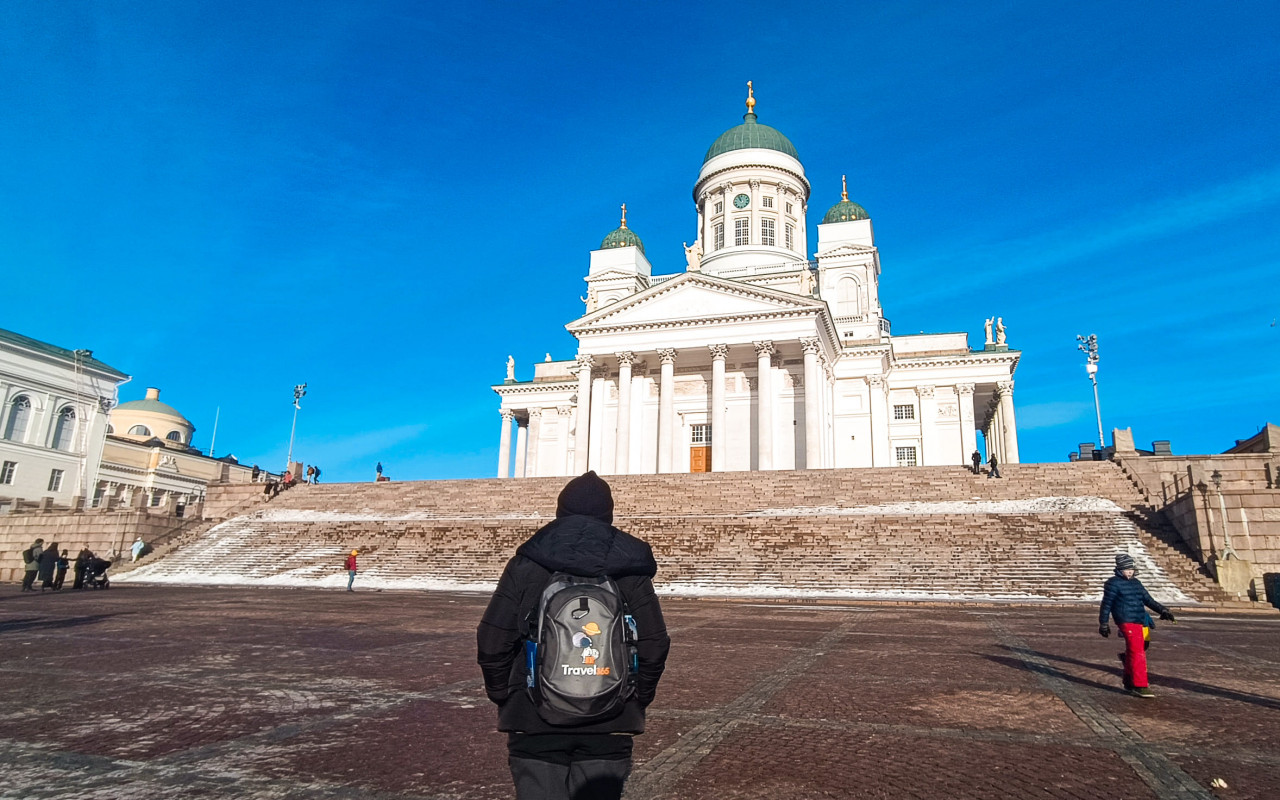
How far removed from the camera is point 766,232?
5856 cm

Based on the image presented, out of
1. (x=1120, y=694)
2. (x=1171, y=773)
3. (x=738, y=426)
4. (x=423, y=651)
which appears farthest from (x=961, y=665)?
(x=738, y=426)

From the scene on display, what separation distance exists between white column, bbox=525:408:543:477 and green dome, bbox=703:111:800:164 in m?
24.7

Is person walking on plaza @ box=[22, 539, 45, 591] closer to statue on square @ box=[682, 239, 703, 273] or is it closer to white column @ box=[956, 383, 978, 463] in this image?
statue on square @ box=[682, 239, 703, 273]

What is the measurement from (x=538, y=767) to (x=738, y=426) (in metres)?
44.2

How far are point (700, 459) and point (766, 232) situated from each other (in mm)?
20256

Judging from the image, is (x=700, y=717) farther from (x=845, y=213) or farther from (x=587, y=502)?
(x=845, y=213)

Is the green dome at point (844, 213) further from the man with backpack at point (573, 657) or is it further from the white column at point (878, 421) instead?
the man with backpack at point (573, 657)

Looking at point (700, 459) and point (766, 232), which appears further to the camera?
point (766, 232)

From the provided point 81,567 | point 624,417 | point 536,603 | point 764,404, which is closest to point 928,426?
point 764,404

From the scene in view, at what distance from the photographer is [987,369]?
5225cm

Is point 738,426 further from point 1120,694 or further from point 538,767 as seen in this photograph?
point 538,767

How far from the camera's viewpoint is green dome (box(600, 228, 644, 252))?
6266 cm

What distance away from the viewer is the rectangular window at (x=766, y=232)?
191 ft

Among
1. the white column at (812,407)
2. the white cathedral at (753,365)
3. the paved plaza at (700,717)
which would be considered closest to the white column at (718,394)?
the white cathedral at (753,365)
